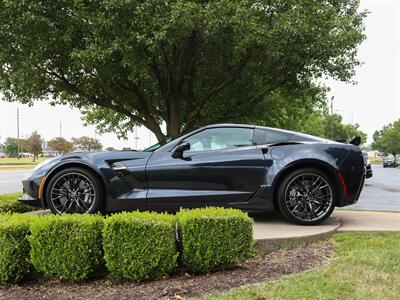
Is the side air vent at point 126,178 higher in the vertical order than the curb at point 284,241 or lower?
higher

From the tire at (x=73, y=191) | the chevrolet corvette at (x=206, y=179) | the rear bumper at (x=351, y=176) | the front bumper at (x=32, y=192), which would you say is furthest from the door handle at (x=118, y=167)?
the rear bumper at (x=351, y=176)

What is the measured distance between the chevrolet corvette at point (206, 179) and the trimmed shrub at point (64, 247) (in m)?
1.44

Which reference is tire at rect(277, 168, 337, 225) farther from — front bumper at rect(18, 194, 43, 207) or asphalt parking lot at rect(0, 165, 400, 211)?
asphalt parking lot at rect(0, 165, 400, 211)

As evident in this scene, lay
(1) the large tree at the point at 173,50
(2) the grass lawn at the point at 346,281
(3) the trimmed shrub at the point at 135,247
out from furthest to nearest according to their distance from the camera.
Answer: (1) the large tree at the point at 173,50 < (3) the trimmed shrub at the point at 135,247 < (2) the grass lawn at the point at 346,281

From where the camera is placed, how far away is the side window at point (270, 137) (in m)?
5.57

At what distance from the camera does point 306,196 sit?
212 inches

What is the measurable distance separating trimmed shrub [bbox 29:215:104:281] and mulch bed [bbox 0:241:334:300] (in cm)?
15

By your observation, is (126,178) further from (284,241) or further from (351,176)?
(351,176)

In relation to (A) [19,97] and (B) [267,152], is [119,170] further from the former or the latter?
(A) [19,97]

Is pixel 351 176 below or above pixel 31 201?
above

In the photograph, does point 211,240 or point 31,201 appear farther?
point 31,201

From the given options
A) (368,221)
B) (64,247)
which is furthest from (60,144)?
(64,247)

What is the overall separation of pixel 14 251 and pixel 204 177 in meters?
2.33

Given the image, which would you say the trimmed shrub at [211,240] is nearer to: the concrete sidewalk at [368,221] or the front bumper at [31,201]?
the concrete sidewalk at [368,221]
